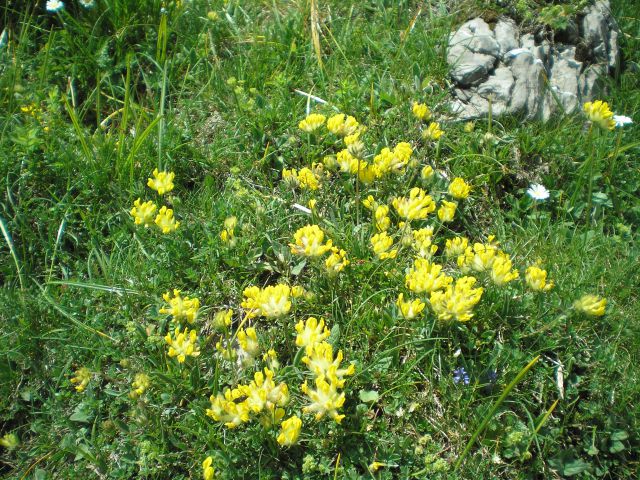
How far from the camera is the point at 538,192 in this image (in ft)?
10.1

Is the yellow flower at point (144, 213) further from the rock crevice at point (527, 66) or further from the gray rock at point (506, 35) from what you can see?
the gray rock at point (506, 35)

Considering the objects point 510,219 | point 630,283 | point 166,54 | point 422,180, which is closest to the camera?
point 630,283

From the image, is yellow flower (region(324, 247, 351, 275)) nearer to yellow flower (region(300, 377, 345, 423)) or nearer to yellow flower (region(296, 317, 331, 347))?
yellow flower (region(296, 317, 331, 347))

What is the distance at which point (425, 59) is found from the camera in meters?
3.48

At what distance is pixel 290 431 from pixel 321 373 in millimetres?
227

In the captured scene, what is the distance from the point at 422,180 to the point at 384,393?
1045 millimetres

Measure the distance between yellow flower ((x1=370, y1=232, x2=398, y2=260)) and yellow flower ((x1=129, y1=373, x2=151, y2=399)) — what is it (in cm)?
106

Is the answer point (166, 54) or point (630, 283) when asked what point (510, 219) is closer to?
point (630, 283)

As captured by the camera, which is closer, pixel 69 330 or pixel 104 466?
pixel 104 466

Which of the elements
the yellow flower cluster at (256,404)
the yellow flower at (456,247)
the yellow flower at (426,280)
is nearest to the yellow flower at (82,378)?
the yellow flower cluster at (256,404)

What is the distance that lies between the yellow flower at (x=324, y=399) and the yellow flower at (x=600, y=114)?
1856mm

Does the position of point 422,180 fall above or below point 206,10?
below

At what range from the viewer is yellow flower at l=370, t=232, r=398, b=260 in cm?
257

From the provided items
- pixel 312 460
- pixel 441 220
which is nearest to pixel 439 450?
pixel 312 460
